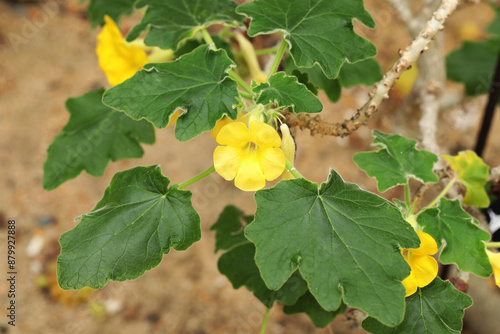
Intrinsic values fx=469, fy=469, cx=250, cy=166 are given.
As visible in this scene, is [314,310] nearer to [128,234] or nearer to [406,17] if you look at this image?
[128,234]

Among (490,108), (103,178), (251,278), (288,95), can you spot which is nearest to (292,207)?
(288,95)

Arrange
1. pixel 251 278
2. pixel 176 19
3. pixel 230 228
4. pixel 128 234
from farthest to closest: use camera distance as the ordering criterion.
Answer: pixel 230 228
pixel 251 278
pixel 176 19
pixel 128 234

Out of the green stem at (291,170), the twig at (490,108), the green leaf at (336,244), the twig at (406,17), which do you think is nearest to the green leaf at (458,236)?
the green leaf at (336,244)

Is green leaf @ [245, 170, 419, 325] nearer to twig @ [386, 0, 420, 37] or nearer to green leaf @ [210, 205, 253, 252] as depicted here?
green leaf @ [210, 205, 253, 252]

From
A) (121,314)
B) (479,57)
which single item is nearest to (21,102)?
(121,314)

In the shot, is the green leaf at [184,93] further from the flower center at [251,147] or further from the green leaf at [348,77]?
the green leaf at [348,77]

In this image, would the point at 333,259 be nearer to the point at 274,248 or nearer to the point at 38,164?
the point at 274,248
